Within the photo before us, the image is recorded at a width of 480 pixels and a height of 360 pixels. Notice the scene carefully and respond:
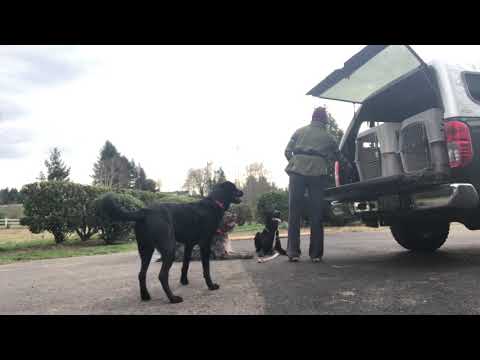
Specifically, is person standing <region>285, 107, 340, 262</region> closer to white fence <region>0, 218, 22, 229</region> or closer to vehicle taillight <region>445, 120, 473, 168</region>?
vehicle taillight <region>445, 120, 473, 168</region>

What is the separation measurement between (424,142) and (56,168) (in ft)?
183

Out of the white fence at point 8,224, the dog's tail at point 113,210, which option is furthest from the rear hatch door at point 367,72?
the white fence at point 8,224

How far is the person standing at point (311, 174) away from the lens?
4.89m

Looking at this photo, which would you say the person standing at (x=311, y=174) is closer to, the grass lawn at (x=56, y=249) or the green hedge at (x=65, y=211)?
the grass lawn at (x=56, y=249)

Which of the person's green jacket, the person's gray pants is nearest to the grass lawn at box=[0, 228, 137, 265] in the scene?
the person's gray pants

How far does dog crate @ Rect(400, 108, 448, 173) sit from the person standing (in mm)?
886

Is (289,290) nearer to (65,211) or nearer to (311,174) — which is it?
(311,174)

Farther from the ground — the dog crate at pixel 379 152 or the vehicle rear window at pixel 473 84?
the vehicle rear window at pixel 473 84

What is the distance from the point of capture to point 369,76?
4.63 metres

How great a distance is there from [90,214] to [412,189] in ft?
37.0

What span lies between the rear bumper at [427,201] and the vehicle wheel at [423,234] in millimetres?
1257

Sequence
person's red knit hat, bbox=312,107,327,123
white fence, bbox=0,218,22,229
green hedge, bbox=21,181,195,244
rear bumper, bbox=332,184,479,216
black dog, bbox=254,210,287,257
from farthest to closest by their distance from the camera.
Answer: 1. white fence, bbox=0,218,22,229
2. green hedge, bbox=21,181,195,244
3. black dog, bbox=254,210,287,257
4. person's red knit hat, bbox=312,107,327,123
5. rear bumper, bbox=332,184,479,216

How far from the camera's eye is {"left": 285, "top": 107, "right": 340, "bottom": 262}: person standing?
4895mm
